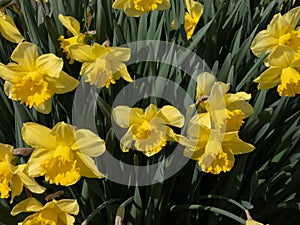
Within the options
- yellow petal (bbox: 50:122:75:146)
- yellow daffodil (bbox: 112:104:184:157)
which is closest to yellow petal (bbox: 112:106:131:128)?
yellow daffodil (bbox: 112:104:184:157)

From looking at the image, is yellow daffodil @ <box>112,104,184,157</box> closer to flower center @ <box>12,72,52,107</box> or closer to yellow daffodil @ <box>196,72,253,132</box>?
yellow daffodil @ <box>196,72,253,132</box>

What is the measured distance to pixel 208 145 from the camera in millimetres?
1272

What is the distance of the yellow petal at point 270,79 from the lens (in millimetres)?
1406

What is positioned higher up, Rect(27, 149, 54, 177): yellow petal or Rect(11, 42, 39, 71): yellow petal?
Rect(11, 42, 39, 71): yellow petal

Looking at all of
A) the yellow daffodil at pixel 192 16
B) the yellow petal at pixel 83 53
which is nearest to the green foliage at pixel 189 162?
the yellow daffodil at pixel 192 16

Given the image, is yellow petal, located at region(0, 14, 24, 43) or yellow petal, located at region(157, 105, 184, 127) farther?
yellow petal, located at region(0, 14, 24, 43)

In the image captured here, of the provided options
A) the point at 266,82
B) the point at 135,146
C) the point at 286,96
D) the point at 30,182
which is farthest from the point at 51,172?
the point at 286,96

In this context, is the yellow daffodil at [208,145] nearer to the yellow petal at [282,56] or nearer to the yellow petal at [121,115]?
the yellow petal at [121,115]

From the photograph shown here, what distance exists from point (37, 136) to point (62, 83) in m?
0.17

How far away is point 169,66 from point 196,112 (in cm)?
27

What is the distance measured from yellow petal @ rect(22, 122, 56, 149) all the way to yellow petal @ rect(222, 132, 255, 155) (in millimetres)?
456

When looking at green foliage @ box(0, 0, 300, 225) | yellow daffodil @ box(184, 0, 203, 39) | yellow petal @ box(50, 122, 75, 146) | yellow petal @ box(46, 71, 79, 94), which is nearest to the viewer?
yellow petal @ box(50, 122, 75, 146)

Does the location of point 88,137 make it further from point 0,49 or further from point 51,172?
point 0,49

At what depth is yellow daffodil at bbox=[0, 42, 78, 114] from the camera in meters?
1.29
